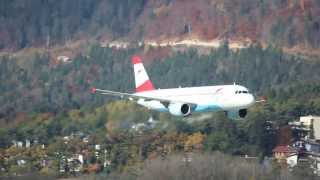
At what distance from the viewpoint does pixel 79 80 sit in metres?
172

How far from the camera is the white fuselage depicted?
100375 mm

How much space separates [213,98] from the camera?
102 m

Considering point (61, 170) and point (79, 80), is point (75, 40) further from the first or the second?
point (61, 170)

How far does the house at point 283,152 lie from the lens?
4803 inches

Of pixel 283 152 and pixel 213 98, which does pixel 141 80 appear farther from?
pixel 283 152

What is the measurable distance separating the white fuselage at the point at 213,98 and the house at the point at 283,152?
19317 millimetres

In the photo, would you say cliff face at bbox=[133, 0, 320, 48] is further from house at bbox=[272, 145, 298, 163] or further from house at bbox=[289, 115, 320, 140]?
house at bbox=[272, 145, 298, 163]

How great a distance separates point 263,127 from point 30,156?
19051mm

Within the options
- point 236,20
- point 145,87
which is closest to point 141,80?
point 145,87

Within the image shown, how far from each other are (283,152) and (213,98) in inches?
927

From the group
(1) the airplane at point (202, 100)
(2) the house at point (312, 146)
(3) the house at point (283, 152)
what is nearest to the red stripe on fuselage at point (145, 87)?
(1) the airplane at point (202, 100)

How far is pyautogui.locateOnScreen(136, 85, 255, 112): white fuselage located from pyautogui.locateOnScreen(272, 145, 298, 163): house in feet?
63.4

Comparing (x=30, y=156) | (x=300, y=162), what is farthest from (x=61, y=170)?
(x=300, y=162)

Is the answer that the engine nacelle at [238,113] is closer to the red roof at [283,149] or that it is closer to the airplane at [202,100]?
the airplane at [202,100]
